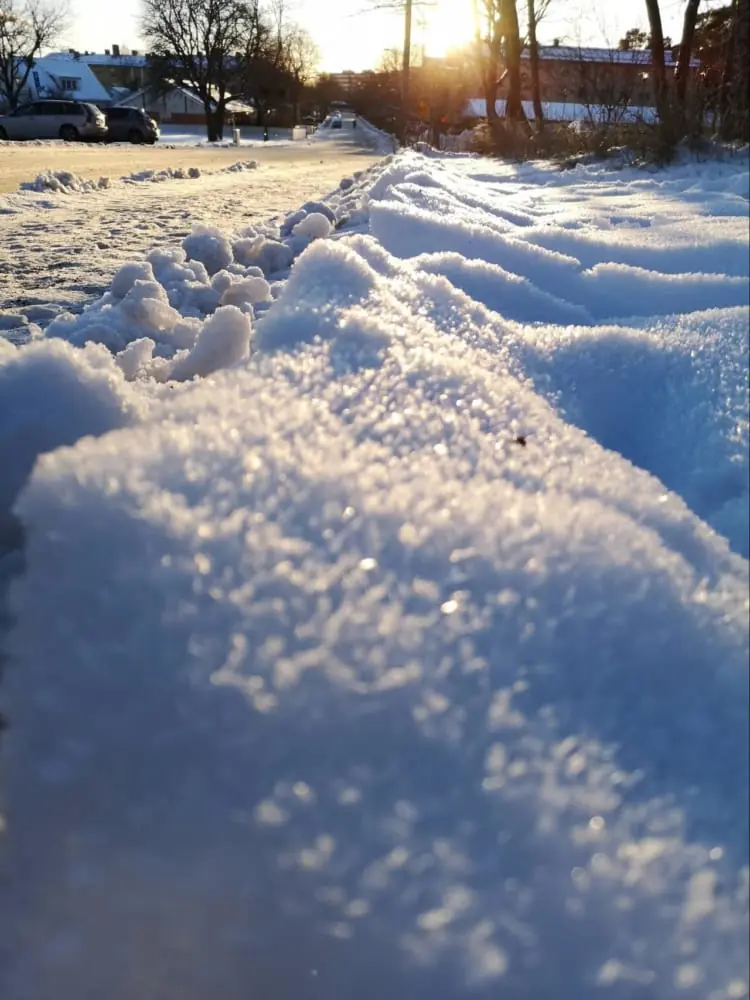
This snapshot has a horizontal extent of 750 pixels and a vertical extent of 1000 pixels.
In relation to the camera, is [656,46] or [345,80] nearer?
[656,46]

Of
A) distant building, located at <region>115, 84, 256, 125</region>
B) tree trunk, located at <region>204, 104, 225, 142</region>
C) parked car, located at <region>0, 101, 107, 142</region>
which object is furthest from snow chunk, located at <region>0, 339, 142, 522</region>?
distant building, located at <region>115, 84, 256, 125</region>

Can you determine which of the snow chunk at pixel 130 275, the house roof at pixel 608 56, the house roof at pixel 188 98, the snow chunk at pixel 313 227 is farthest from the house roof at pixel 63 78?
the snow chunk at pixel 130 275

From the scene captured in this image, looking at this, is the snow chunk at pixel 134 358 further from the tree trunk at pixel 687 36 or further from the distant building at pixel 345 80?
the distant building at pixel 345 80

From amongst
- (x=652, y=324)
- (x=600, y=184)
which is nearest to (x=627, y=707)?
(x=652, y=324)

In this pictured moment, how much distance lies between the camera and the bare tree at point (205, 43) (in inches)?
1385

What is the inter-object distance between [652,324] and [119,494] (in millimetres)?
1180

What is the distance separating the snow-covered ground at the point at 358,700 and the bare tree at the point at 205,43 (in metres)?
38.5

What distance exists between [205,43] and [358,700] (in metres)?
42.6

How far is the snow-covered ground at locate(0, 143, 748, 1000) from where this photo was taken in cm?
38

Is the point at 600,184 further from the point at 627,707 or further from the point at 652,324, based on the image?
the point at 627,707

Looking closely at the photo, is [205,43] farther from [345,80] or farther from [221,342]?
[221,342]

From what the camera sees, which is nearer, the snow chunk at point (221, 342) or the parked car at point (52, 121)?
the snow chunk at point (221, 342)

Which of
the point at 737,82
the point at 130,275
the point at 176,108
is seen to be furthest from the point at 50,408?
the point at 176,108

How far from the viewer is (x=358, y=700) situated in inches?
17.8
